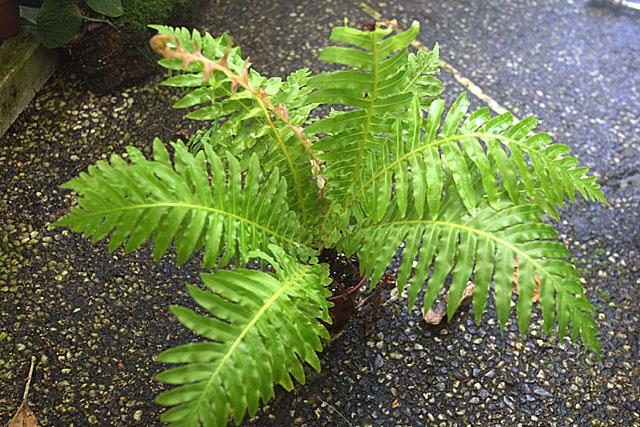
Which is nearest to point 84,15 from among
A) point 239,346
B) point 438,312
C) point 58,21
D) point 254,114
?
point 58,21

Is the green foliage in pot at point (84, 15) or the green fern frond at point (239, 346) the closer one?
the green fern frond at point (239, 346)

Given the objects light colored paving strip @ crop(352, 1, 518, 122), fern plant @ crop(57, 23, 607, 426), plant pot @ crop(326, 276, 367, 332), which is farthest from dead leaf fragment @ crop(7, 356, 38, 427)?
light colored paving strip @ crop(352, 1, 518, 122)

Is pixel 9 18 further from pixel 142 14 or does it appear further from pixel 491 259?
pixel 491 259

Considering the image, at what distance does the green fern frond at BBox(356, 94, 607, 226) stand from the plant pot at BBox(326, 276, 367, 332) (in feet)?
0.88

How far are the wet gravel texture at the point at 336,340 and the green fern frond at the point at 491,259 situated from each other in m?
0.50

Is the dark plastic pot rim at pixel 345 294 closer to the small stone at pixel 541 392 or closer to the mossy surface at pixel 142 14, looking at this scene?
the small stone at pixel 541 392

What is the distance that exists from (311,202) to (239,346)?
23.0 inches

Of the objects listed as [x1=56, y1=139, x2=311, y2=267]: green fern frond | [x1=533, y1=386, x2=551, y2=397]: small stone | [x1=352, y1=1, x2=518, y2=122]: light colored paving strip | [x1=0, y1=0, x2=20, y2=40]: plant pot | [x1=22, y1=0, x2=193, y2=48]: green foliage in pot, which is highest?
[x1=352, y1=1, x2=518, y2=122]: light colored paving strip

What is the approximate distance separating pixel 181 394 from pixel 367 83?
0.70 meters

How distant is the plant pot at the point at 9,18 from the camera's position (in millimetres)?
2369

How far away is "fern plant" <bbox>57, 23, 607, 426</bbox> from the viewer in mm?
1198

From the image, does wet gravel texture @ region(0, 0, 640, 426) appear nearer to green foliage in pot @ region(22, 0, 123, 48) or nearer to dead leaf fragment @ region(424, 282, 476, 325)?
dead leaf fragment @ region(424, 282, 476, 325)

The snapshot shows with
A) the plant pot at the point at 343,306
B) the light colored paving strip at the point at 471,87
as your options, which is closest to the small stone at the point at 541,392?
the plant pot at the point at 343,306

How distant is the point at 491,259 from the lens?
4.20ft
